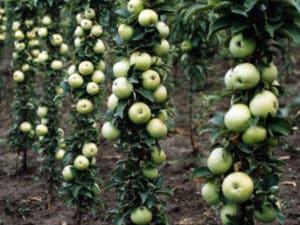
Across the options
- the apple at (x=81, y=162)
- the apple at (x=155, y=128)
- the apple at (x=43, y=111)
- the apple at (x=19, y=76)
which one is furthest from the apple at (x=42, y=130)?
the apple at (x=155, y=128)

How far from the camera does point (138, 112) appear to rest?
4086 mm

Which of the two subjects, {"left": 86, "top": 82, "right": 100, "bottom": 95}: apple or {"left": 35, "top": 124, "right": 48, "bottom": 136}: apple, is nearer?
{"left": 86, "top": 82, "right": 100, "bottom": 95}: apple

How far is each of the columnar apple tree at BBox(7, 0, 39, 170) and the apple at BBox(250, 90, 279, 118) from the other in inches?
224

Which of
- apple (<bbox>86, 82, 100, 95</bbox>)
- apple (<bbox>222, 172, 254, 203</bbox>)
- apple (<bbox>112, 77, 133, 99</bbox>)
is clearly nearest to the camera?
apple (<bbox>222, 172, 254, 203</bbox>)

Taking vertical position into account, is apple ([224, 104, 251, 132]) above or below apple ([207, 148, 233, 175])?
above

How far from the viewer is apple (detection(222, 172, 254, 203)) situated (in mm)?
2828

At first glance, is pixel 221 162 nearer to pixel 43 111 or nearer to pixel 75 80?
pixel 75 80

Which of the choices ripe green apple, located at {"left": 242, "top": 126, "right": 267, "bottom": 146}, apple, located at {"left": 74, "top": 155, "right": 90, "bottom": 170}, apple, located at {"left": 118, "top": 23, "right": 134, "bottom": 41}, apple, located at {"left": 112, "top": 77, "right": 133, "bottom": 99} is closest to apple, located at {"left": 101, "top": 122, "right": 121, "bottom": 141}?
apple, located at {"left": 112, "top": 77, "right": 133, "bottom": 99}

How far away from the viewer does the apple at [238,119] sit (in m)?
2.88

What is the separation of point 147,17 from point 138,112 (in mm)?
756

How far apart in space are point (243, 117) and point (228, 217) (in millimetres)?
584

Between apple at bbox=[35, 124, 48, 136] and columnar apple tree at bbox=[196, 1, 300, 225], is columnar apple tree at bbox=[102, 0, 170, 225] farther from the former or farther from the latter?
apple at bbox=[35, 124, 48, 136]

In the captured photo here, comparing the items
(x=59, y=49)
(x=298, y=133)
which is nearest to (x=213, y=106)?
(x=298, y=133)

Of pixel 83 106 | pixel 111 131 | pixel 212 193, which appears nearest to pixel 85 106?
pixel 83 106
